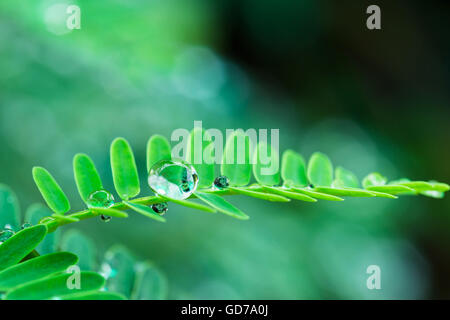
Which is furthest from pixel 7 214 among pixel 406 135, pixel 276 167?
Answer: pixel 406 135

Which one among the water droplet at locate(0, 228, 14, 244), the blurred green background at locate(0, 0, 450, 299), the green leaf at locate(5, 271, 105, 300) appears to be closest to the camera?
the green leaf at locate(5, 271, 105, 300)

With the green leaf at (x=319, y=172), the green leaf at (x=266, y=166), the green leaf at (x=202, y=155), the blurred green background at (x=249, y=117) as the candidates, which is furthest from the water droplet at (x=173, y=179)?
the blurred green background at (x=249, y=117)

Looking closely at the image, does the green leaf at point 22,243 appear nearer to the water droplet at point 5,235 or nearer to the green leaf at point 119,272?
Result: the water droplet at point 5,235

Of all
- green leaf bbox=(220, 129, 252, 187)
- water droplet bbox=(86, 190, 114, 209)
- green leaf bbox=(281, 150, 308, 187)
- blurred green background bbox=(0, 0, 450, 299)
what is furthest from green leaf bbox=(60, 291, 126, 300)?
blurred green background bbox=(0, 0, 450, 299)

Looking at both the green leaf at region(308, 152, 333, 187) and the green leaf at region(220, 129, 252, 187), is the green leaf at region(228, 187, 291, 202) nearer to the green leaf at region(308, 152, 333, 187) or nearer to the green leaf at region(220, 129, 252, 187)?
the green leaf at region(220, 129, 252, 187)

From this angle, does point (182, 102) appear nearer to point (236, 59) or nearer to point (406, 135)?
point (236, 59)

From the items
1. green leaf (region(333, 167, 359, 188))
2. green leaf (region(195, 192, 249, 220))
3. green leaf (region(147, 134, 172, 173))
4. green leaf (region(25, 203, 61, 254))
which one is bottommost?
green leaf (region(25, 203, 61, 254))

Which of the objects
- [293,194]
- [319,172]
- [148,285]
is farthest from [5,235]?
[319,172]
